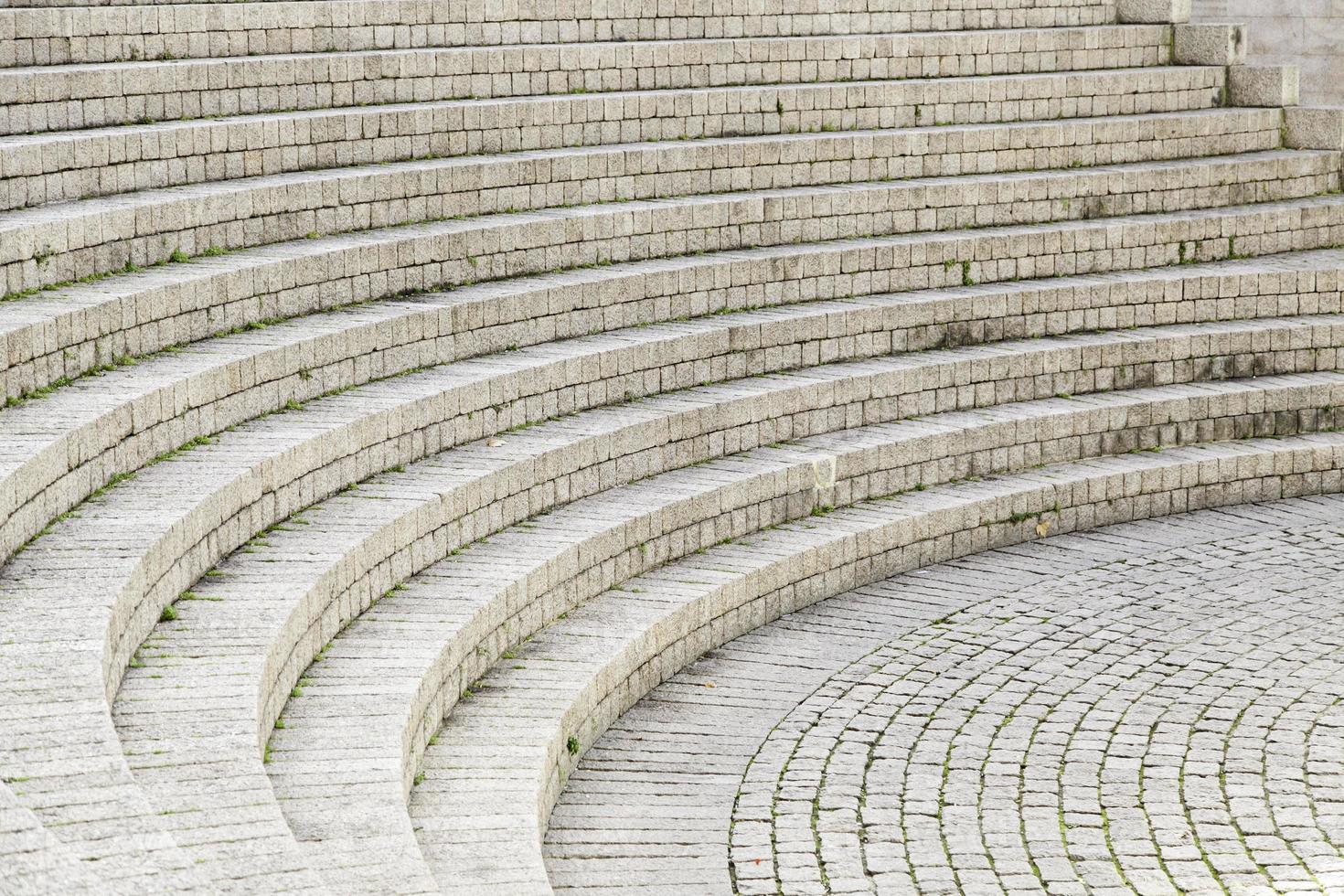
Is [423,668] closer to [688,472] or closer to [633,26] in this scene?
[688,472]

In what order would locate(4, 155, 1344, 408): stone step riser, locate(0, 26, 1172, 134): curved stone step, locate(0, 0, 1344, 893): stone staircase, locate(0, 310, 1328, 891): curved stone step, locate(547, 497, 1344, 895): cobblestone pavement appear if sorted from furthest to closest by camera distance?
locate(0, 26, 1172, 134): curved stone step
locate(4, 155, 1344, 408): stone step riser
locate(547, 497, 1344, 895): cobblestone pavement
locate(0, 0, 1344, 893): stone staircase
locate(0, 310, 1328, 891): curved stone step

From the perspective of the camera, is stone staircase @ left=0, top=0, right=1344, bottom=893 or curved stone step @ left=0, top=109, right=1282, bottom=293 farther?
curved stone step @ left=0, top=109, right=1282, bottom=293

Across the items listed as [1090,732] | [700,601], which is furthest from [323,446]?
[1090,732]

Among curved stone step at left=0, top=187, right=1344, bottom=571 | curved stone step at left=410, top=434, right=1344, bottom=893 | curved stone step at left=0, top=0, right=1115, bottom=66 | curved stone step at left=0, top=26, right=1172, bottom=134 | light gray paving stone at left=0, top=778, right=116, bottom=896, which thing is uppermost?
curved stone step at left=0, top=0, right=1115, bottom=66

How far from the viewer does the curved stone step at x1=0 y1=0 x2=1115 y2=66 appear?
9.31 metres

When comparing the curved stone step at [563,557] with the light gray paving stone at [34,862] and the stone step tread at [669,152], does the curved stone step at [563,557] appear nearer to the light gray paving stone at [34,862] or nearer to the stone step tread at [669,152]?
the light gray paving stone at [34,862]

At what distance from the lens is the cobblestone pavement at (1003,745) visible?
633 centimetres

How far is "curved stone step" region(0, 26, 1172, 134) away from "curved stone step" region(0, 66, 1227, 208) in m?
0.11

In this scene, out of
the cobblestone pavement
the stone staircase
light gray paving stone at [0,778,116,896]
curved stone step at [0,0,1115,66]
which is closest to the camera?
light gray paving stone at [0,778,116,896]

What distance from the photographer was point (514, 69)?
10.8 metres

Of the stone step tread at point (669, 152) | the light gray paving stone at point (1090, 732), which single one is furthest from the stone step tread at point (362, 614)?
the stone step tread at point (669, 152)

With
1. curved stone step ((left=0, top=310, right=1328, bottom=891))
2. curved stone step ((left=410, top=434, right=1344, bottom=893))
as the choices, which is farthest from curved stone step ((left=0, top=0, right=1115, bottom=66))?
curved stone step ((left=410, top=434, right=1344, bottom=893))

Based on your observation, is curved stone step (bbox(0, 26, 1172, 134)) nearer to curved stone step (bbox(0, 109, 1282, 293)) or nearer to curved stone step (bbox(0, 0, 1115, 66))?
curved stone step (bbox(0, 0, 1115, 66))

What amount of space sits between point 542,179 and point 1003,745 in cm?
431
